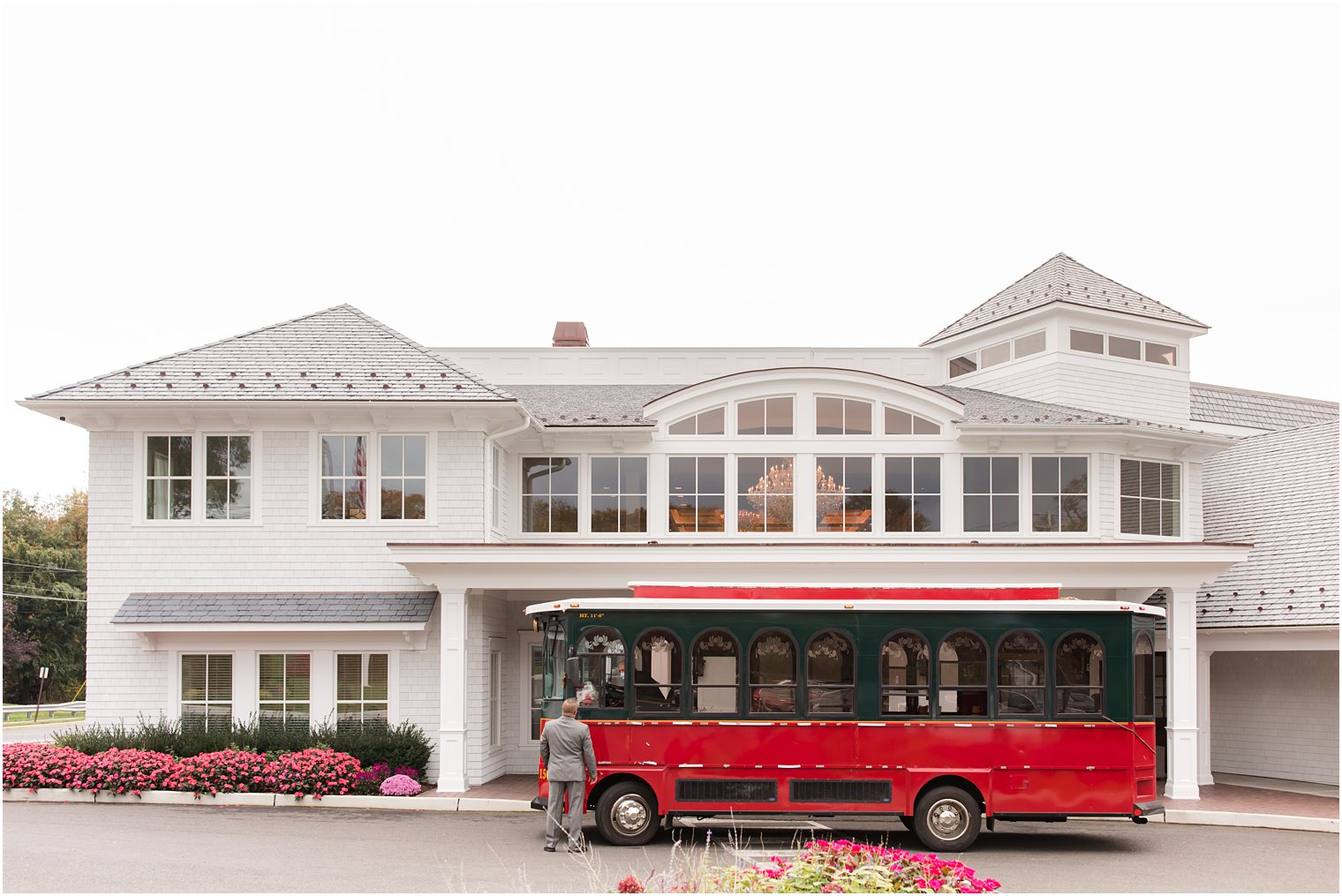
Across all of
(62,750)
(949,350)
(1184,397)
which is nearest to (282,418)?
(62,750)

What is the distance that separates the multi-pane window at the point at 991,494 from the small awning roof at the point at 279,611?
365 inches

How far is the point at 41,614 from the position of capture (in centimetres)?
5075

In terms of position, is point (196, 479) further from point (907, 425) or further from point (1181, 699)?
point (1181, 699)

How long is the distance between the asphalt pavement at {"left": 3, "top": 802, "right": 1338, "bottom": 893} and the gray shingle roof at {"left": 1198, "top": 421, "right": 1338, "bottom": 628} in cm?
513

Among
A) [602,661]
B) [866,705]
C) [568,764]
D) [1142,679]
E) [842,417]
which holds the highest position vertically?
[842,417]

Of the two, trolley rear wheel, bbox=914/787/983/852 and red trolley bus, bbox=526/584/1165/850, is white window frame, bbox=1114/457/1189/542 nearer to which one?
red trolley bus, bbox=526/584/1165/850

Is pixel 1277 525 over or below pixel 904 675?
over

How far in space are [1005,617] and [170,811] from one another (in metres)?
10.9

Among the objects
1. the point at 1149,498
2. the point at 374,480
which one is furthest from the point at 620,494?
the point at 1149,498

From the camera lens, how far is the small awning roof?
59.8ft

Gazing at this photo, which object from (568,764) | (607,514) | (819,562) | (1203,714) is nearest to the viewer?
(568,764)

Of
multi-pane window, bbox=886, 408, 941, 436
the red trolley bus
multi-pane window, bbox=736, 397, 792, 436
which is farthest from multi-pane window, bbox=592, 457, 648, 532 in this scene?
the red trolley bus

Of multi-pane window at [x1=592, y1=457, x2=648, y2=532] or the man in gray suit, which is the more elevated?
multi-pane window at [x1=592, y1=457, x2=648, y2=532]

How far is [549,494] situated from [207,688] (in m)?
6.37
